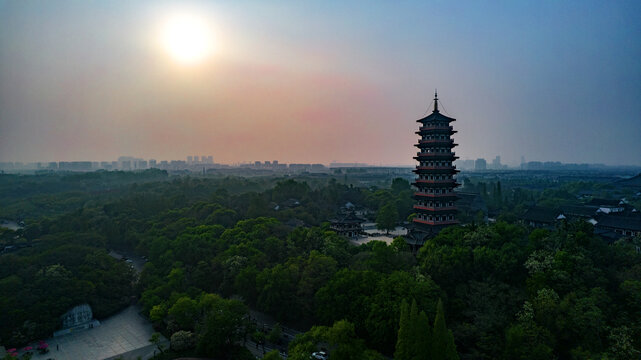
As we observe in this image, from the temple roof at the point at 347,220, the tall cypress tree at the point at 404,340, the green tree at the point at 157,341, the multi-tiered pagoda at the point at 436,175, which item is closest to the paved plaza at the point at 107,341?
the green tree at the point at 157,341

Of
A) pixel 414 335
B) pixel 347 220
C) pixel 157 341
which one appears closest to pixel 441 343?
pixel 414 335

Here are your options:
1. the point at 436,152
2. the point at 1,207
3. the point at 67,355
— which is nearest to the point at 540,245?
the point at 436,152

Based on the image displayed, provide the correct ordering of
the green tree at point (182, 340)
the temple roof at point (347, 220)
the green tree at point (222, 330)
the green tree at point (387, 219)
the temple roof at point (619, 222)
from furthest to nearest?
the green tree at point (387, 219), the temple roof at point (347, 220), the temple roof at point (619, 222), the green tree at point (182, 340), the green tree at point (222, 330)

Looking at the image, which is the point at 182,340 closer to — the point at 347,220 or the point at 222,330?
the point at 222,330

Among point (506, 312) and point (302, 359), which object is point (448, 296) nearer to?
point (506, 312)

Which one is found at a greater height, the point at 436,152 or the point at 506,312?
the point at 436,152

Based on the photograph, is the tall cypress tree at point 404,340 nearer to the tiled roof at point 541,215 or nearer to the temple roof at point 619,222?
the temple roof at point 619,222
